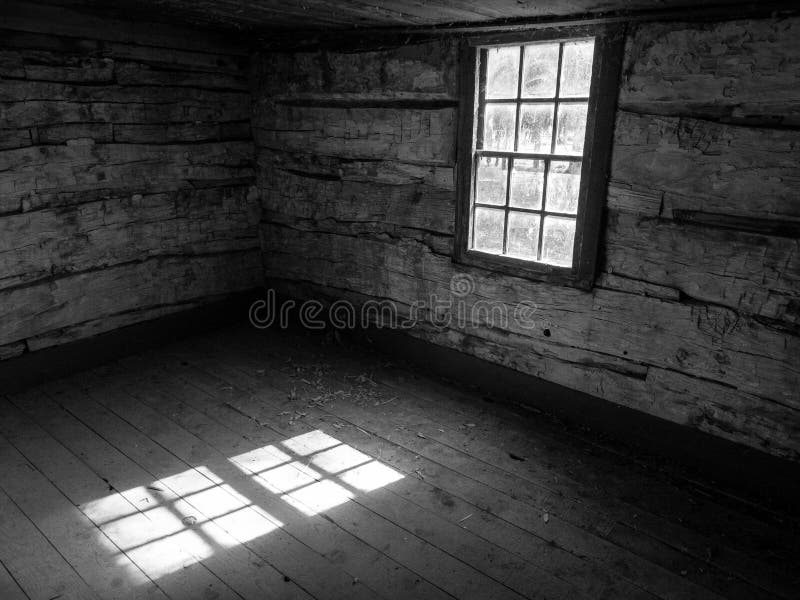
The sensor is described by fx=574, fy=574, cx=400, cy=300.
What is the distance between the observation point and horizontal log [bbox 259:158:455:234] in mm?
4262

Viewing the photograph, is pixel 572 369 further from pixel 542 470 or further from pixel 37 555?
pixel 37 555

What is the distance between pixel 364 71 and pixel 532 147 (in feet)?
5.08

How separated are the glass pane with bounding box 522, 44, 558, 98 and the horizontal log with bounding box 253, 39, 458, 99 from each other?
1.73 feet

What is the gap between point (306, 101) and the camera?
16.0 ft

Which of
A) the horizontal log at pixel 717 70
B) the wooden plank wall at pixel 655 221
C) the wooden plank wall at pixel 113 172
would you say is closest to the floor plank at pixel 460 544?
the wooden plank wall at pixel 655 221

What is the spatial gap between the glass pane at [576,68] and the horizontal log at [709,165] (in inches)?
12.2

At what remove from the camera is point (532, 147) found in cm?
364

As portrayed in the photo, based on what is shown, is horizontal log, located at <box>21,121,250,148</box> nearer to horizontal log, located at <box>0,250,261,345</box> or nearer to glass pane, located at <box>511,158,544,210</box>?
horizontal log, located at <box>0,250,261,345</box>

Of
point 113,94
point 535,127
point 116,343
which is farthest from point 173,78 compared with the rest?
point 535,127

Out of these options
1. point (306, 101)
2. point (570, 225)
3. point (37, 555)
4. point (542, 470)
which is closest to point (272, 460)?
point (37, 555)

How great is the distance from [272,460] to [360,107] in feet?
9.00

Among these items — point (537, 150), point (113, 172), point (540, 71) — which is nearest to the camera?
point (540, 71)

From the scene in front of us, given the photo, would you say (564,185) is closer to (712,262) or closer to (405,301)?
(712,262)

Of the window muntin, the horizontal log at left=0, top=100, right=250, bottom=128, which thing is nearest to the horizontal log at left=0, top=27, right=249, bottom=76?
the horizontal log at left=0, top=100, right=250, bottom=128
